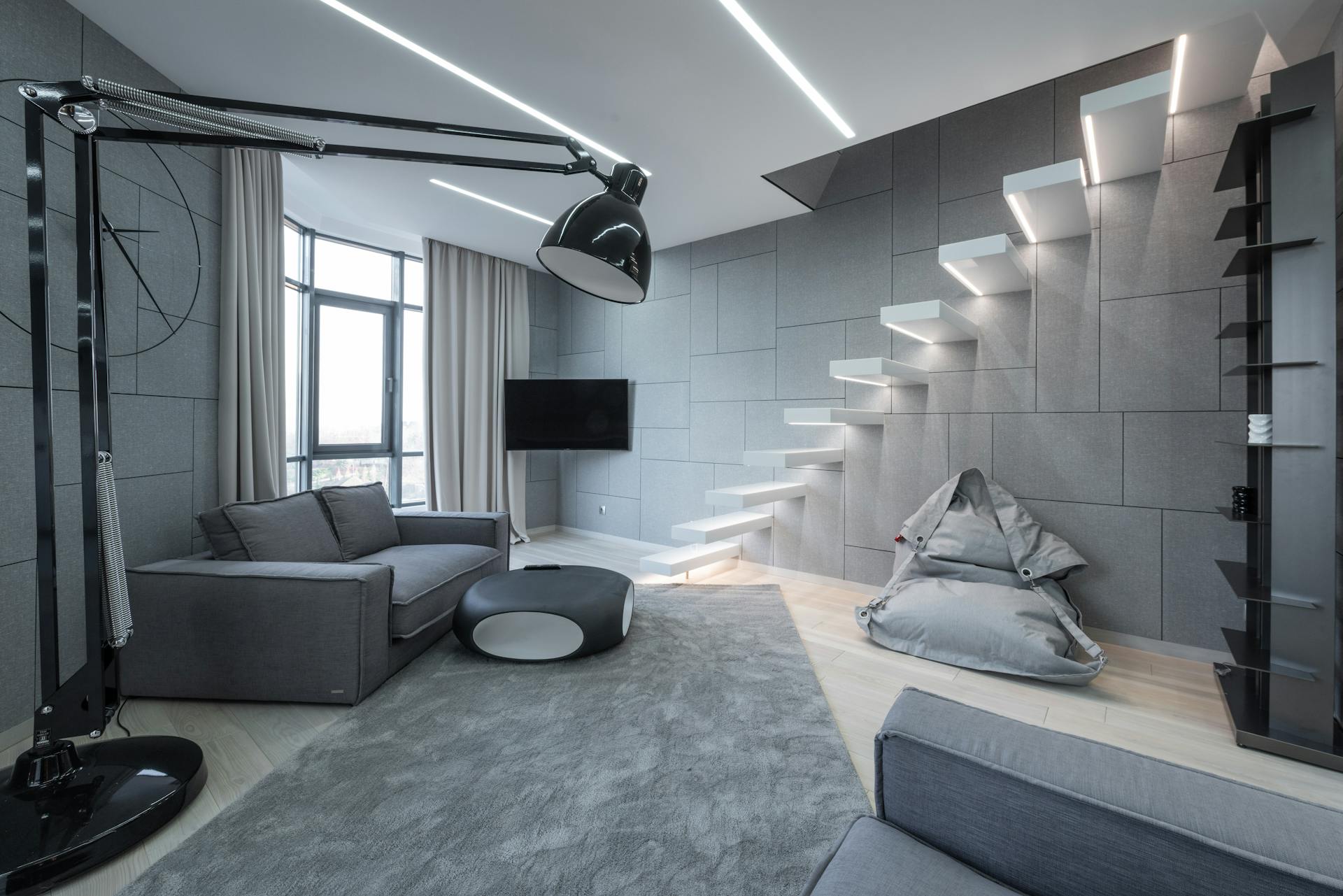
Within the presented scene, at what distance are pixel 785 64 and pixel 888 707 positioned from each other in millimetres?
2774

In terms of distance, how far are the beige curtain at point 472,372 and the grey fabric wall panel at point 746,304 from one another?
83.4 inches

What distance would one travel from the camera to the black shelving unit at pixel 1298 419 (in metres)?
1.87

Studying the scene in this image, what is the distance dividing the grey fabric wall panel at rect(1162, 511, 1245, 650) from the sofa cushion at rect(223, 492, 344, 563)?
4.15 m

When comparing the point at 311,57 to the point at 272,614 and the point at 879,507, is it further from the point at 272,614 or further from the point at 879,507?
the point at 879,507

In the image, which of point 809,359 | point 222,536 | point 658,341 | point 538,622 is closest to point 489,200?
point 658,341

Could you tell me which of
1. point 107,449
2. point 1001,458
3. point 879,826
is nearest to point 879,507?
point 1001,458

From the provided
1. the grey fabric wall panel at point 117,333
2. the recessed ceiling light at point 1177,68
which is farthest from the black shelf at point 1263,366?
the grey fabric wall panel at point 117,333

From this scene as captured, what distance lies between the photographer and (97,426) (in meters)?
1.66

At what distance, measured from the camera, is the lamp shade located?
1463 mm

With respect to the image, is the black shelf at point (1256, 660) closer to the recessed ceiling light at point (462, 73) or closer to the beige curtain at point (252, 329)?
the recessed ceiling light at point (462, 73)

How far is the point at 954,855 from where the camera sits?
0.89 m

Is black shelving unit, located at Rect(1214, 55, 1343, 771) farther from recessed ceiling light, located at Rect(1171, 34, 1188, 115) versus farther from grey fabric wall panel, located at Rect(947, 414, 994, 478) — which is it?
grey fabric wall panel, located at Rect(947, 414, 994, 478)

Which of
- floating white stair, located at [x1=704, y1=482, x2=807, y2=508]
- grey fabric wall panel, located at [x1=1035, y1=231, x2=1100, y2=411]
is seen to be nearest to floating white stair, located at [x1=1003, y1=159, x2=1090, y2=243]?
grey fabric wall panel, located at [x1=1035, y1=231, x2=1100, y2=411]

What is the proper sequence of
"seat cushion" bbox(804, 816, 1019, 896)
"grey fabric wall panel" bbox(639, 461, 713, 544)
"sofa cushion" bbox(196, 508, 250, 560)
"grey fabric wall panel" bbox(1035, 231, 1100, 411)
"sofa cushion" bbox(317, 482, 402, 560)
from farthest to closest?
"grey fabric wall panel" bbox(639, 461, 713, 544), "sofa cushion" bbox(317, 482, 402, 560), "grey fabric wall panel" bbox(1035, 231, 1100, 411), "sofa cushion" bbox(196, 508, 250, 560), "seat cushion" bbox(804, 816, 1019, 896)
